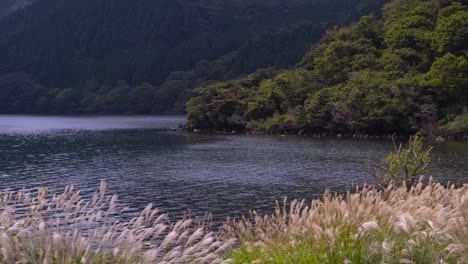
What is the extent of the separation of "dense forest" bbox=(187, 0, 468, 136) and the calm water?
879 cm

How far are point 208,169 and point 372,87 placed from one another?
4197cm

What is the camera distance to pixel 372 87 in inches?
3211

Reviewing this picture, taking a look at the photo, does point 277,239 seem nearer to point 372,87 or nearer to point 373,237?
point 373,237

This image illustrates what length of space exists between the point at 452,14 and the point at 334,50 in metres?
20.2

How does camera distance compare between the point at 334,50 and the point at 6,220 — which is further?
the point at 334,50

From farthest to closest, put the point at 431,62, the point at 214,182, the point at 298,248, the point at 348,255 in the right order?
the point at 431,62 → the point at 214,182 → the point at 298,248 → the point at 348,255

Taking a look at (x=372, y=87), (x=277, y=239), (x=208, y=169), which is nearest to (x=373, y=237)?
(x=277, y=239)

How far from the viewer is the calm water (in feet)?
112

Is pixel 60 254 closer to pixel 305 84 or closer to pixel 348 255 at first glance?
pixel 348 255

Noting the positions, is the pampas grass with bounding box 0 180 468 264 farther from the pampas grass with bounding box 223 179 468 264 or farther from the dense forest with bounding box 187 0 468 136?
the dense forest with bounding box 187 0 468 136

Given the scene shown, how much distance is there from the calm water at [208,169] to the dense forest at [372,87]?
879cm

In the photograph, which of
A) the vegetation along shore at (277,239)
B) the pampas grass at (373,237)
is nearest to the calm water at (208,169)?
the pampas grass at (373,237)

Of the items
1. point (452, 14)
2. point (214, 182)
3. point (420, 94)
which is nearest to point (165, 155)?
point (214, 182)

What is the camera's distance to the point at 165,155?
60.5m
